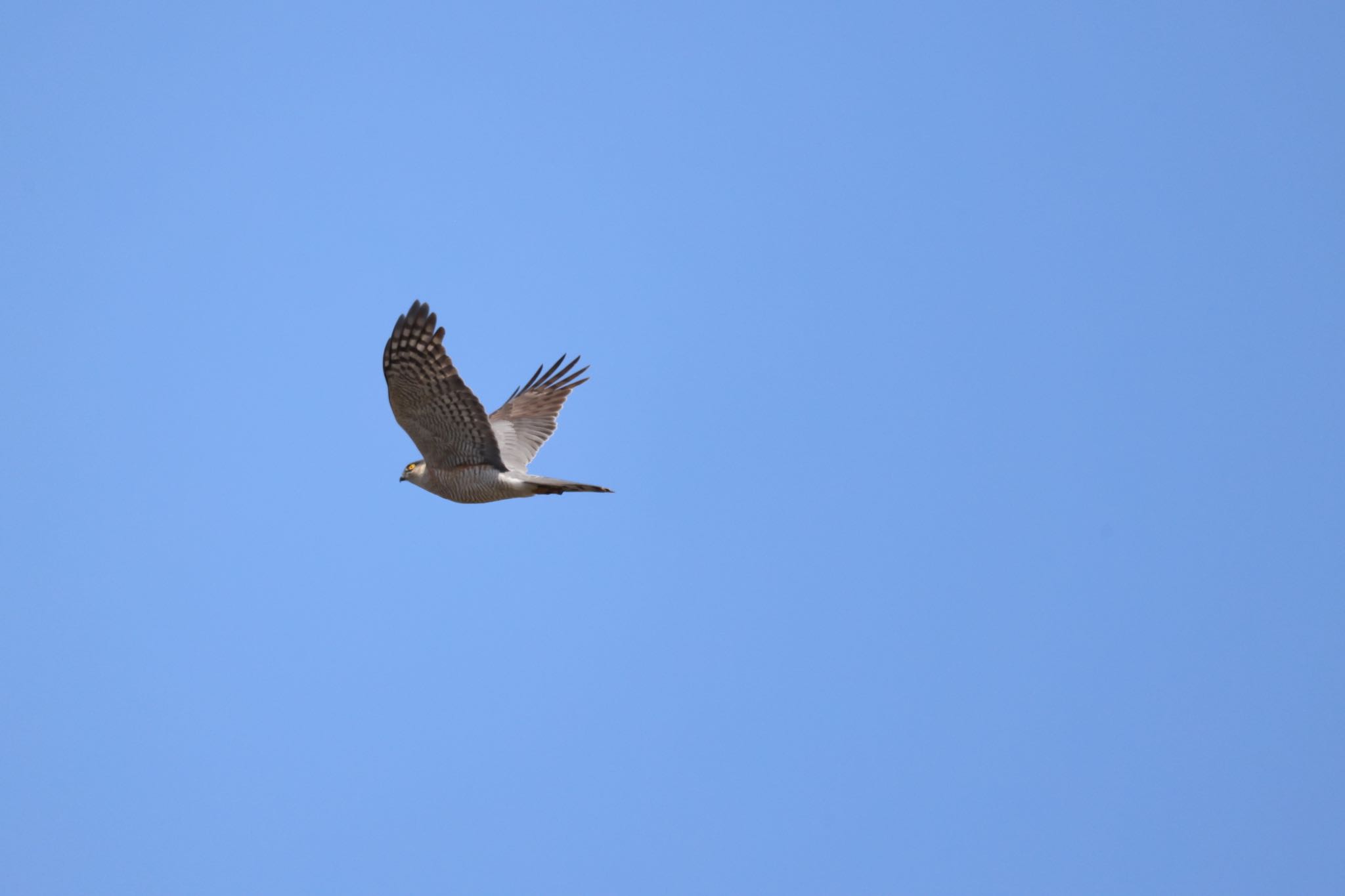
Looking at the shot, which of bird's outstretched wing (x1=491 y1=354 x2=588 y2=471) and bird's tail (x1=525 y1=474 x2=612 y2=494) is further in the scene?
bird's outstretched wing (x1=491 y1=354 x2=588 y2=471)

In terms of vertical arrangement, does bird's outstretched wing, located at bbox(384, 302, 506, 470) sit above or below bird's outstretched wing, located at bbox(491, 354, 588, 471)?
below

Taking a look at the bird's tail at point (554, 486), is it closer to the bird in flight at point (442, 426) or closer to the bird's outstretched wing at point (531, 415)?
the bird in flight at point (442, 426)

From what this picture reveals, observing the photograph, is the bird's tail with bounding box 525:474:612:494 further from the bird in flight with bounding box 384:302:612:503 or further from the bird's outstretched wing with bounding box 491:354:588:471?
the bird's outstretched wing with bounding box 491:354:588:471

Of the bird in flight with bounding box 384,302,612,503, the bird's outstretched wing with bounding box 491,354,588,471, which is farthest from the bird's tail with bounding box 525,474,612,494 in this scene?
the bird's outstretched wing with bounding box 491,354,588,471

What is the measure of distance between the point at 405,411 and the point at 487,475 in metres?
1.38

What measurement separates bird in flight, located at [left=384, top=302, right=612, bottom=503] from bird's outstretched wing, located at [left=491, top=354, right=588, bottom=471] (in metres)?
2.49

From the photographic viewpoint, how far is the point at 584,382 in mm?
22938

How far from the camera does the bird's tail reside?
1619 cm

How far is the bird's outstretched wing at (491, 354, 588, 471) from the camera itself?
68.6 ft

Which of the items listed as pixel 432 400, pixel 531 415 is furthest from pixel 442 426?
pixel 531 415

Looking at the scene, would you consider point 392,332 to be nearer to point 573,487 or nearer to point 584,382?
point 573,487

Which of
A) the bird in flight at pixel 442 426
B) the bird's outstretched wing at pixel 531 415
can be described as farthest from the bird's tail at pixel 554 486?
the bird's outstretched wing at pixel 531 415

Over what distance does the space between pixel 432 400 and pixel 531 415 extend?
5.63 metres

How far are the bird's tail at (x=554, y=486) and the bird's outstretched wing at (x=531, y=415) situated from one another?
126 inches
